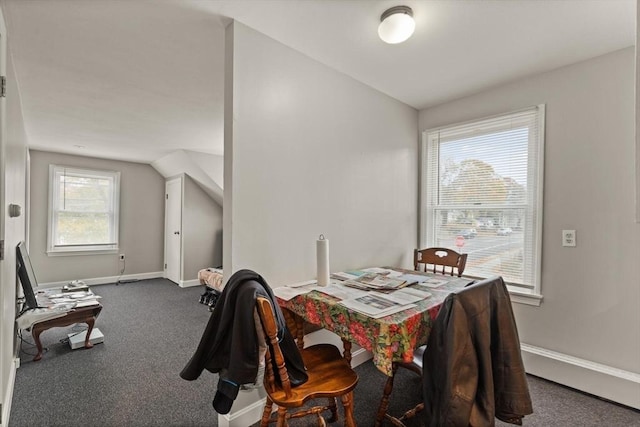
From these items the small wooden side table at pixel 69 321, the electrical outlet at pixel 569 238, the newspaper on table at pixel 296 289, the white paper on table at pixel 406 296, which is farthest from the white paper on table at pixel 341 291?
the small wooden side table at pixel 69 321

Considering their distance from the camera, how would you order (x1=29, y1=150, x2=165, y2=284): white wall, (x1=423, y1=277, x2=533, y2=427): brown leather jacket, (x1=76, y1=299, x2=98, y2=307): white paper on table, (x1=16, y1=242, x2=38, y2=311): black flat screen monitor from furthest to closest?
(x1=29, y1=150, x2=165, y2=284): white wall < (x1=76, y1=299, x2=98, y2=307): white paper on table < (x1=16, y1=242, x2=38, y2=311): black flat screen monitor < (x1=423, y1=277, x2=533, y2=427): brown leather jacket

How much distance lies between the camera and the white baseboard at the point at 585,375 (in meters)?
1.91

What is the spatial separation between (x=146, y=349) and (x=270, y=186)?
2.10m

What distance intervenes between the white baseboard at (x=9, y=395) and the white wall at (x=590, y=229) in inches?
138

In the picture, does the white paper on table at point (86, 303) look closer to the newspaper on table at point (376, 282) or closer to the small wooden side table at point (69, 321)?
the small wooden side table at point (69, 321)

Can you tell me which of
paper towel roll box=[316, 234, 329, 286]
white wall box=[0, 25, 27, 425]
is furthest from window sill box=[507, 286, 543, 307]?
white wall box=[0, 25, 27, 425]

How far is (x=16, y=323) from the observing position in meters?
2.44

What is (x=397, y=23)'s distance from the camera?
161 centimetres

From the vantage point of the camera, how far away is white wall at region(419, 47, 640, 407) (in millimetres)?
1964

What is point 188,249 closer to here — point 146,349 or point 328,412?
point 146,349

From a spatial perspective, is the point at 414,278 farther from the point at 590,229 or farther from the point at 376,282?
the point at 590,229

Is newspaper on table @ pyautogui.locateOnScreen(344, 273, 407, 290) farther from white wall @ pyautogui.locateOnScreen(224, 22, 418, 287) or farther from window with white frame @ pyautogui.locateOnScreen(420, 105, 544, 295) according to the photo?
window with white frame @ pyautogui.locateOnScreen(420, 105, 544, 295)

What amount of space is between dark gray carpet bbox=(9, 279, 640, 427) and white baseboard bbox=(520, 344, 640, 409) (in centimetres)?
6

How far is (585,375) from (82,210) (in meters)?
6.91
